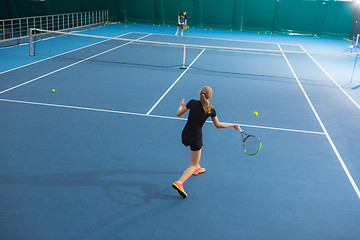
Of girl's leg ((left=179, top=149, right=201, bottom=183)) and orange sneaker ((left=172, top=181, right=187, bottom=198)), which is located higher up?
girl's leg ((left=179, top=149, right=201, bottom=183))

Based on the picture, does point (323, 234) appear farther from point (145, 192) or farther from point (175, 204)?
point (145, 192)

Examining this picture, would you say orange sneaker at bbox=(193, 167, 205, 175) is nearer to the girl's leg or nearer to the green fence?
the girl's leg

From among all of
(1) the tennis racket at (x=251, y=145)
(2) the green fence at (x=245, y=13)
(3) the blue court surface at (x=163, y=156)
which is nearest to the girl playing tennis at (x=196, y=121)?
(3) the blue court surface at (x=163, y=156)

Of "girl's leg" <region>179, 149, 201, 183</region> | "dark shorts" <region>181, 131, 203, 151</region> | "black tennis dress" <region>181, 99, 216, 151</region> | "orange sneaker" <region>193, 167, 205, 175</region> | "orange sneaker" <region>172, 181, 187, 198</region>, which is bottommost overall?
"orange sneaker" <region>193, 167, 205, 175</region>

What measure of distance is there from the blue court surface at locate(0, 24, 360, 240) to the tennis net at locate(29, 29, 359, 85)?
0.72m

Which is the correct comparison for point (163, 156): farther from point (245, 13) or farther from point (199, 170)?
point (245, 13)

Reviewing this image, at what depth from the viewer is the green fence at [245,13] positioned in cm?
2692

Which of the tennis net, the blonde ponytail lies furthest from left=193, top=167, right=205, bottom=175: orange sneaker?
the tennis net

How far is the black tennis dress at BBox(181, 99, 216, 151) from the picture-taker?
5.36m

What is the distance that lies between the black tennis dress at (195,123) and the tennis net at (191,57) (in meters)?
7.93

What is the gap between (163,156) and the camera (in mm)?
6793

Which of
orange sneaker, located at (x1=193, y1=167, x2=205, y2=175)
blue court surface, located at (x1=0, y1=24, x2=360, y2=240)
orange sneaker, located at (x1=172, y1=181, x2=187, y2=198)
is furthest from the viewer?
orange sneaker, located at (x1=193, y1=167, x2=205, y2=175)

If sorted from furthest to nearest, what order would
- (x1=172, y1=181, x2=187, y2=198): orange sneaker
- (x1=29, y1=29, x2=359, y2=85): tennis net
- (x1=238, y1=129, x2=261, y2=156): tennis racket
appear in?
(x1=29, y1=29, x2=359, y2=85): tennis net < (x1=238, y1=129, x2=261, y2=156): tennis racket < (x1=172, y1=181, x2=187, y2=198): orange sneaker

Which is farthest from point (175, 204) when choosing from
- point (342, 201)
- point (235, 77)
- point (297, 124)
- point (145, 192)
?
point (235, 77)
